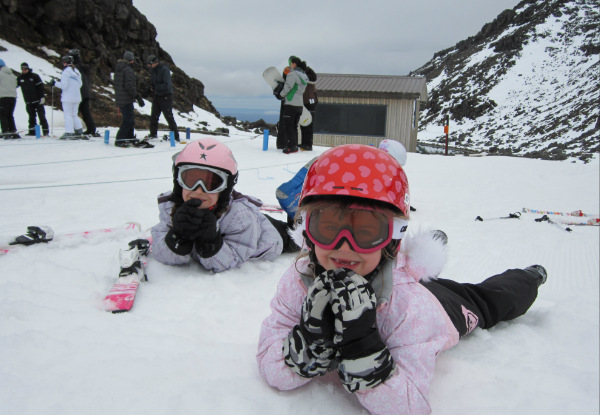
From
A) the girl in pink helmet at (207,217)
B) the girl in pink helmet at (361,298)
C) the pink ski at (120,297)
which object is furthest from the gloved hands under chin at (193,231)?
the girl in pink helmet at (361,298)

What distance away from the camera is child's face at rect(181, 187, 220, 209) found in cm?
306

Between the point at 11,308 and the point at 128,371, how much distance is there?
1113 millimetres

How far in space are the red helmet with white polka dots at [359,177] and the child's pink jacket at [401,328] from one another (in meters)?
0.26

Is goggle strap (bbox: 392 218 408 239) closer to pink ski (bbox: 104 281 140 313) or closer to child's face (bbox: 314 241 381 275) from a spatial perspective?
child's face (bbox: 314 241 381 275)

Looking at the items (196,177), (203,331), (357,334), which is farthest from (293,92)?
(357,334)

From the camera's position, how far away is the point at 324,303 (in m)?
1.47

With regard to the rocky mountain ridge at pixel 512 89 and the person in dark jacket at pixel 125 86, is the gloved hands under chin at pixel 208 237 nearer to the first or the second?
the person in dark jacket at pixel 125 86

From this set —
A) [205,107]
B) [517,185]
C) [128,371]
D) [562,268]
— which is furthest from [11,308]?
[205,107]

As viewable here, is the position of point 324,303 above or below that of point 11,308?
above

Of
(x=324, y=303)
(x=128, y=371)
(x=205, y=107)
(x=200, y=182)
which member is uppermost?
(x=205, y=107)

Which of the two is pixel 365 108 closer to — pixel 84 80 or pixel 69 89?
pixel 84 80

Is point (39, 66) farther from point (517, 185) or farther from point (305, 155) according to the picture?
point (517, 185)

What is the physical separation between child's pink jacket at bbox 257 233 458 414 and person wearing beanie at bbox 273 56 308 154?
8615 millimetres

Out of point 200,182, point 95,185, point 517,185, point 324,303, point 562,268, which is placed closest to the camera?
point 324,303
